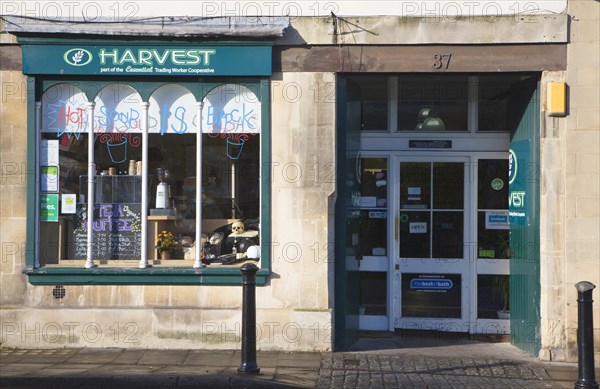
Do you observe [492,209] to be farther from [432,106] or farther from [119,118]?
[119,118]

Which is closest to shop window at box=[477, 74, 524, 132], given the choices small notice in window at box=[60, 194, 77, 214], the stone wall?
the stone wall

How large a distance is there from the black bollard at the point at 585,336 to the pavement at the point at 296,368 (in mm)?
725

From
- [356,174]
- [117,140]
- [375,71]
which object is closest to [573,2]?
[375,71]

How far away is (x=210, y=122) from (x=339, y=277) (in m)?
2.46

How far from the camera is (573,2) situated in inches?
374

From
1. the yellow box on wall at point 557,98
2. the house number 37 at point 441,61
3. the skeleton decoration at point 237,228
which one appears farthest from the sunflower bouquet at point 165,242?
the yellow box on wall at point 557,98

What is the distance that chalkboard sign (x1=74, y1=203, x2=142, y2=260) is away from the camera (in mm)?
10008

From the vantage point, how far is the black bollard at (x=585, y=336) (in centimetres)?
771

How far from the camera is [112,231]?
1003 centimetres

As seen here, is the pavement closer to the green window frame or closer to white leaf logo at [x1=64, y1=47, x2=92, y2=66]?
the green window frame

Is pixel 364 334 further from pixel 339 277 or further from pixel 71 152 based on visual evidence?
pixel 71 152

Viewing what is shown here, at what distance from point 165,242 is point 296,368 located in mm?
2391

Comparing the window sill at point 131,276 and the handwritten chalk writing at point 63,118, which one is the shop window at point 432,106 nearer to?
the window sill at point 131,276

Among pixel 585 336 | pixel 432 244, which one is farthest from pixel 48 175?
pixel 585 336
